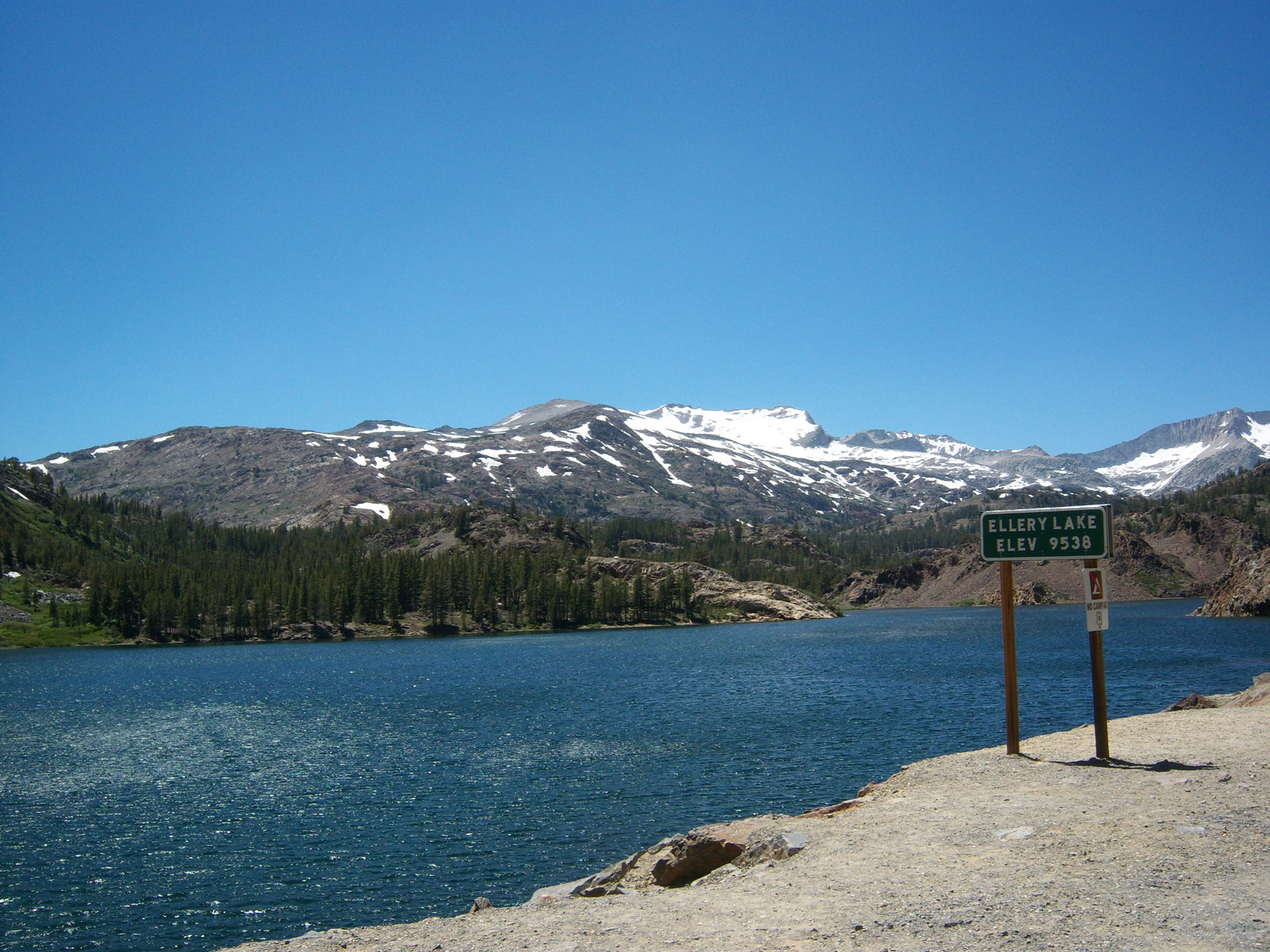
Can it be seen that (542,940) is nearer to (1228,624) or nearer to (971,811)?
(971,811)

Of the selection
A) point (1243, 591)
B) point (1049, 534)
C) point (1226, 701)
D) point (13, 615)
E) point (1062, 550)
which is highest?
point (1049, 534)

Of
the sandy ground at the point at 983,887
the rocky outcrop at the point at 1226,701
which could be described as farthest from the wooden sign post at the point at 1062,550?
the rocky outcrop at the point at 1226,701

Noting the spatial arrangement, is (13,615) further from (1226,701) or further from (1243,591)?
(1243,591)

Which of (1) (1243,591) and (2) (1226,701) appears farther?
(1) (1243,591)

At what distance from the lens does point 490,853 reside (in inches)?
1220

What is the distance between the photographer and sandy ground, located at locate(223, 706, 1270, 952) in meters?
13.1

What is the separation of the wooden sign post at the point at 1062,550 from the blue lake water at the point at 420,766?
460 inches

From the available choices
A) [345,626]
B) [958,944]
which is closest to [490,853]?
[958,944]

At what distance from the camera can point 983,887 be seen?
15.2 metres

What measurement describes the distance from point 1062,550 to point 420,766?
34.9 meters

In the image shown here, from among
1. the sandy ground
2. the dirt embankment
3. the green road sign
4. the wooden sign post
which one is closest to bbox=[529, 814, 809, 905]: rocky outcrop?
the dirt embankment

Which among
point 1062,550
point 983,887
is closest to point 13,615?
point 1062,550

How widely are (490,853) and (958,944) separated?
71.6 feet

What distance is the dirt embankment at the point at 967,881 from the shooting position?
13.2 metres
